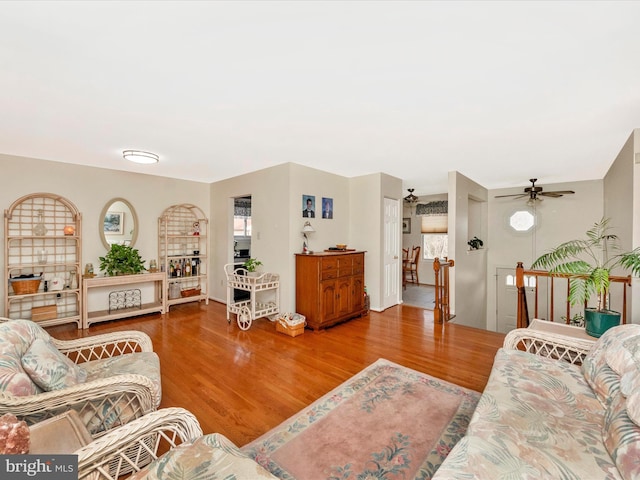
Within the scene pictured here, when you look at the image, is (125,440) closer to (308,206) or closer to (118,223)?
(308,206)

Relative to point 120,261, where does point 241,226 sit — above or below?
above

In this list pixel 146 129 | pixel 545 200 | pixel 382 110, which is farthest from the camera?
pixel 545 200

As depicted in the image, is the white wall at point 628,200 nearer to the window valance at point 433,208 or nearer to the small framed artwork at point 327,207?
A: the window valance at point 433,208

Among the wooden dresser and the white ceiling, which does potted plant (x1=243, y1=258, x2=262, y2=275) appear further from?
the white ceiling

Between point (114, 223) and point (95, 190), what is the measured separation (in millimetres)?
566

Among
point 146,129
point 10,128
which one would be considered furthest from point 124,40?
point 10,128

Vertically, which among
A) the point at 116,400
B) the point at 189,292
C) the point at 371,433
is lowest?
the point at 371,433

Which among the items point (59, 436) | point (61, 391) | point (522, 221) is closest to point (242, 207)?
point (61, 391)

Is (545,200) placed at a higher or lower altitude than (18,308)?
higher

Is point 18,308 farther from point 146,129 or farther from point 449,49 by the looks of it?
point 449,49

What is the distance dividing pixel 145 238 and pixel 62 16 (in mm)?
4152

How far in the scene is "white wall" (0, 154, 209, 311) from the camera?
387 centimetres

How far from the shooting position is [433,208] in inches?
301

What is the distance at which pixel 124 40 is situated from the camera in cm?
156
